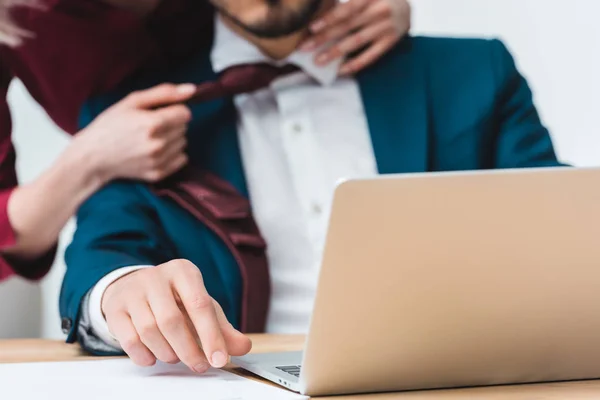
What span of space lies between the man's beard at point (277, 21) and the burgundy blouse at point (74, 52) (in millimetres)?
A: 99

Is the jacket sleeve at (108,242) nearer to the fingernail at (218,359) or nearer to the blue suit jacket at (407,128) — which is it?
the blue suit jacket at (407,128)

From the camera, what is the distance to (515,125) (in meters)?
1.15

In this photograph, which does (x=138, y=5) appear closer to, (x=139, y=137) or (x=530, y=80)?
(x=139, y=137)

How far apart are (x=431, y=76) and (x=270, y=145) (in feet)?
0.87

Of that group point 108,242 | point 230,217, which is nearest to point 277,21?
point 230,217

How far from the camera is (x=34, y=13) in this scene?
3.59 feet

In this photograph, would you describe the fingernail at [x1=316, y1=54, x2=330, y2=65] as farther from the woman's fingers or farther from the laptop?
the laptop

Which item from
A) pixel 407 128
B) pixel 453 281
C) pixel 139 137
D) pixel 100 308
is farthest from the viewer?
pixel 407 128

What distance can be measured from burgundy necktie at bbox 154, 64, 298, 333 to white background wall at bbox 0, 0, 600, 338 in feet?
2.52

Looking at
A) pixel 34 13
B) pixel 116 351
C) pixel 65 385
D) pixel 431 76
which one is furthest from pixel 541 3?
pixel 65 385

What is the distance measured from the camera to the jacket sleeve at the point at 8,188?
103cm

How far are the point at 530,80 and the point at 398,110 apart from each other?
2.24 feet

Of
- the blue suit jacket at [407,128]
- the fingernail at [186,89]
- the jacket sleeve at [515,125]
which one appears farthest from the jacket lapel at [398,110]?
the fingernail at [186,89]

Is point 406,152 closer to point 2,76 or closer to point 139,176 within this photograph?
point 139,176
